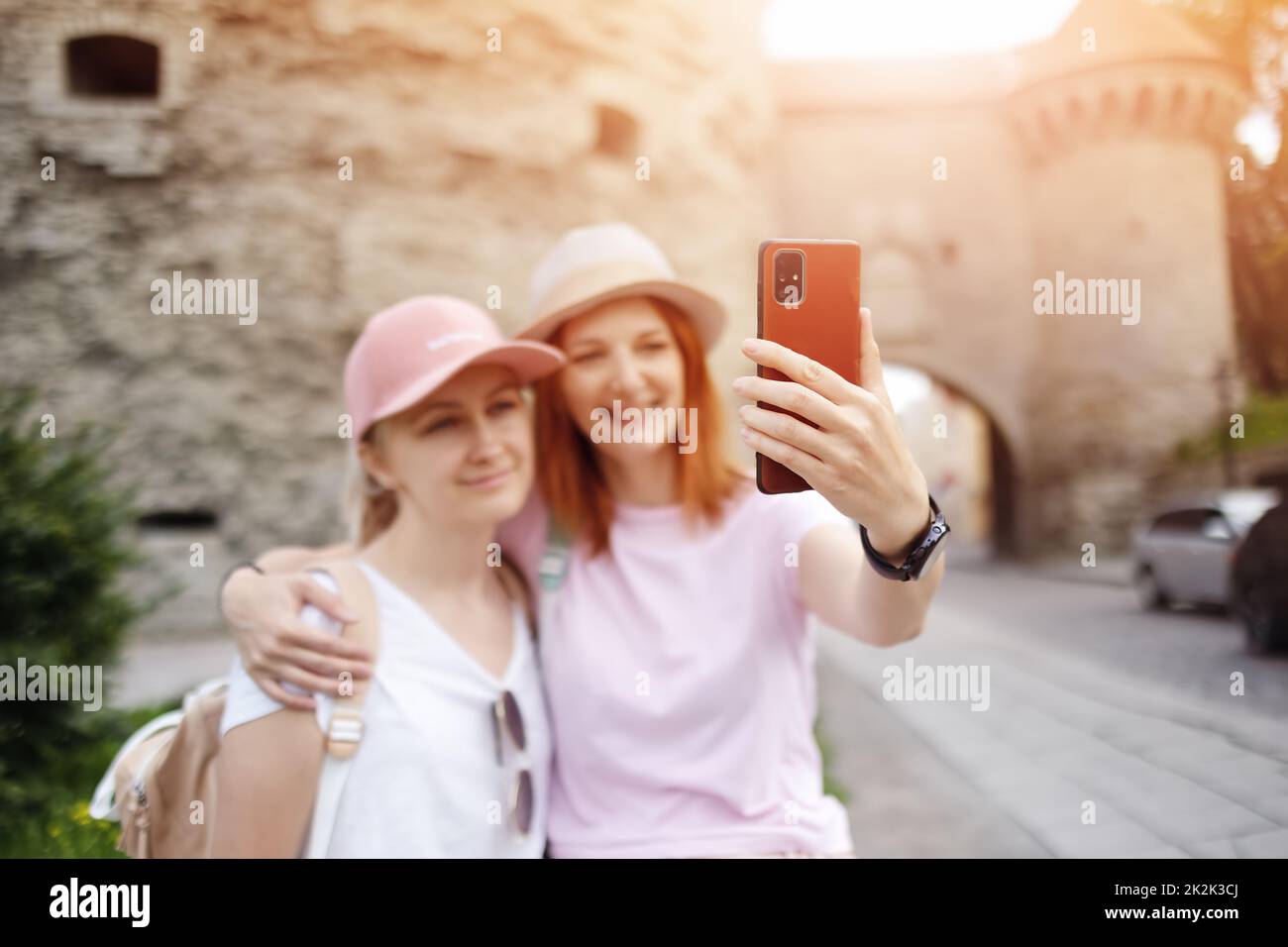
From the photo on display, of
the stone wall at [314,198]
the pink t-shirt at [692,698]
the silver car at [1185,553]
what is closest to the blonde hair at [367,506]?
the pink t-shirt at [692,698]

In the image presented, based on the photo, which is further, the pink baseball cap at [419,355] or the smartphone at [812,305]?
the pink baseball cap at [419,355]

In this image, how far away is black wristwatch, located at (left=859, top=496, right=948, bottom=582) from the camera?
1.09m

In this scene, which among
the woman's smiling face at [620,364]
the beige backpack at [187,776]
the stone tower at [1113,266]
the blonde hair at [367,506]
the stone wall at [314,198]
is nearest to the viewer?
the beige backpack at [187,776]

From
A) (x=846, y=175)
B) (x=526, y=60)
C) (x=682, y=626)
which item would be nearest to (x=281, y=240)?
(x=526, y=60)

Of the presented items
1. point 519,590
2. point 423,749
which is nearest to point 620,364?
point 519,590

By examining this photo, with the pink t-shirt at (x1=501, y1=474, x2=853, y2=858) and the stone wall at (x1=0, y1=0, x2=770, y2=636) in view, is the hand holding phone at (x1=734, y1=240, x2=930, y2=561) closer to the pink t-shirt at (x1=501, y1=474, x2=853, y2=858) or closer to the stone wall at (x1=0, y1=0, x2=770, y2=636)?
the pink t-shirt at (x1=501, y1=474, x2=853, y2=858)

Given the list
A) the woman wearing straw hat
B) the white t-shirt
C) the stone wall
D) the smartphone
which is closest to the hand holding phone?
the smartphone

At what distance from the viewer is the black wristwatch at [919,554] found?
42.8 inches

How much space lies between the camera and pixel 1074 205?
51.2 feet

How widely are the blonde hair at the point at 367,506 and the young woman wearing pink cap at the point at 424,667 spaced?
8cm

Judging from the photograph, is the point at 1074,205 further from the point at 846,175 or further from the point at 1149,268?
the point at 846,175

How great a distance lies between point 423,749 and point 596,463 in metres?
0.70

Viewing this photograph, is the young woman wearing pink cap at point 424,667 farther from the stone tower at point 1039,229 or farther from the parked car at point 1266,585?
the stone tower at point 1039,229
